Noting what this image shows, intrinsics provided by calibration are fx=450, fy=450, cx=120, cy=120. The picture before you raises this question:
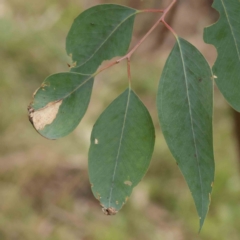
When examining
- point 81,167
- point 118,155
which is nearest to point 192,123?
point 118,155

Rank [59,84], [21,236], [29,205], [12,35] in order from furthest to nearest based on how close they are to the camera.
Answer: [12,35], [29,205], [21,236], [59,84]

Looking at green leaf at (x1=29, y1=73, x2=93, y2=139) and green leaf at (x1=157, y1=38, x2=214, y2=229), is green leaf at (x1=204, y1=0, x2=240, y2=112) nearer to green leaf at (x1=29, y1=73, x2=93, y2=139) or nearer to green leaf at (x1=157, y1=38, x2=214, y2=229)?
green leaf at (x1=157, y1=38, x2=214, y2=229)

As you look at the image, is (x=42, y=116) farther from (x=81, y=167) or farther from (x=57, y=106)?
(x=81, y=167)

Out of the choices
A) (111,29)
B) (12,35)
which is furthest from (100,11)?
(12,35)

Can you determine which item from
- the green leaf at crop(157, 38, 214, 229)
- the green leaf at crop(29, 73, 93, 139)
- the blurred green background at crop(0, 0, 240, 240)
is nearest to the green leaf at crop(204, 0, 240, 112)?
the green leaf at crop(157, 38, 214, 229)

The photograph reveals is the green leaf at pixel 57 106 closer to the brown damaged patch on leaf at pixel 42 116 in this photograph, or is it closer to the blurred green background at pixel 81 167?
the brown damaged patch on leaf at pixel 42 116

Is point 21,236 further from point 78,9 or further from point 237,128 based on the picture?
point 78,9
